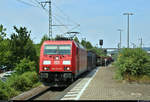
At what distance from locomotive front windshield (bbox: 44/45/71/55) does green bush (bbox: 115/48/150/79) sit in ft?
13.8

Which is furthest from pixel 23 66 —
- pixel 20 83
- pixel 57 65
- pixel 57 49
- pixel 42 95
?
pixel 42 95

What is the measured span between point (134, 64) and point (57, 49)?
546 cm

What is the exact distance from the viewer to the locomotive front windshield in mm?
16672

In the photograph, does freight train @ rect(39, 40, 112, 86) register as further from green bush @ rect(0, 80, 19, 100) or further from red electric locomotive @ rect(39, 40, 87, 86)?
green bush @ rect(0, 80, 19, 100)

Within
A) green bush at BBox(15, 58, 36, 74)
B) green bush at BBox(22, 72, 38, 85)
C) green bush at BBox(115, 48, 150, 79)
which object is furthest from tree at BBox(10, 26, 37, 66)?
green bush at BBox(115, 48, 150, 79)

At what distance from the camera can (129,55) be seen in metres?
18.9

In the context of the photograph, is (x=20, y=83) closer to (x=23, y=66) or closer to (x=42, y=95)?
(x=42, y=95)

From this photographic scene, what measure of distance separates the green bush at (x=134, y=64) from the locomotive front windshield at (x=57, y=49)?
13.8ft

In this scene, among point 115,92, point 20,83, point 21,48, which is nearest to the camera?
point 115,92

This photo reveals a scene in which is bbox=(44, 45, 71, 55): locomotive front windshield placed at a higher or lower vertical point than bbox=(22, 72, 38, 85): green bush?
higher

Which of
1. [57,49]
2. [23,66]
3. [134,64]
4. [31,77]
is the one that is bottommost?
[31,77]

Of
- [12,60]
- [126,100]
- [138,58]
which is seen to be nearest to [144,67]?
[138,58]

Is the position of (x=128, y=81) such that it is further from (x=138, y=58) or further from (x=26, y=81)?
(x=26, y=81)

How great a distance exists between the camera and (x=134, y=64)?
17.7 metres
